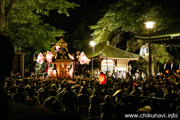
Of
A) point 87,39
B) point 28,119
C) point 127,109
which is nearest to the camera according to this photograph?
point 28,119

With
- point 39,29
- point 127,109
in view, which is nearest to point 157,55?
point 39,29

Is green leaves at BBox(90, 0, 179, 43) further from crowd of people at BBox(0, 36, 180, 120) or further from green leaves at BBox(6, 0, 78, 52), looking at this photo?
crowd of people at BBox(0, 36, 180, 120)

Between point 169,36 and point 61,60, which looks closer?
point 169,36

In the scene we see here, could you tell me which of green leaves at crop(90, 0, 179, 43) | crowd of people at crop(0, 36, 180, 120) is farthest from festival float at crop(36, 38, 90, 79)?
crowd of people at crop(0, 36, 180, 120)

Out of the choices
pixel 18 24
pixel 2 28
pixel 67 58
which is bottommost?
pixel 67 58

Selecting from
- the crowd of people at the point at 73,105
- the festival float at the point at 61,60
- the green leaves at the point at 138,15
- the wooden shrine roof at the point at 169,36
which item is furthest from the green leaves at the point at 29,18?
the crowd of people at the point at 73,105

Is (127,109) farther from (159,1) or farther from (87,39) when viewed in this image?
(87,39)

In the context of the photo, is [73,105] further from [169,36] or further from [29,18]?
[29,18]

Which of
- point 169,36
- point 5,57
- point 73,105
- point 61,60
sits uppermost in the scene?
point 169,36

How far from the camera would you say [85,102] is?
21.8 feet

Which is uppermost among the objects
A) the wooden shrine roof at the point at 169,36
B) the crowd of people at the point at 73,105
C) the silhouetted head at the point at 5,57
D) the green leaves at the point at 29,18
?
the green leaves at the point at 29,18

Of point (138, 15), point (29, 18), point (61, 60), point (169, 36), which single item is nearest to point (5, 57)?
point (169, 36)

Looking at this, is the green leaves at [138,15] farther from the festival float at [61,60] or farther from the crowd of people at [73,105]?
the crowd of people at [73,105]

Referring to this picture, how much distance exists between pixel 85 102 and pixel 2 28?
9.04 metres
